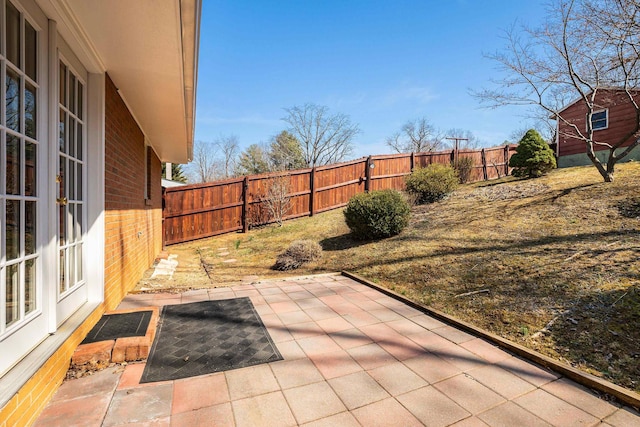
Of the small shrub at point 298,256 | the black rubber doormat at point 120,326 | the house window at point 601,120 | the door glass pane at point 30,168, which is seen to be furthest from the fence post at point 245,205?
the house window at point 601,120

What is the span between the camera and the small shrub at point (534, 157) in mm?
9359

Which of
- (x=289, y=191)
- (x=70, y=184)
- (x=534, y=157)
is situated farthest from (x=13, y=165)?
(x=534, y=157)

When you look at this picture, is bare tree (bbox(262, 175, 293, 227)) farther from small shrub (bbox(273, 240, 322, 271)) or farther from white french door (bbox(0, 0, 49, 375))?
white french door (bbox(0, 0, 49, 375))

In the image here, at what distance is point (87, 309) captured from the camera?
8.98ft

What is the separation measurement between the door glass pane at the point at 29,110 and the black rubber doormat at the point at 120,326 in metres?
1.66

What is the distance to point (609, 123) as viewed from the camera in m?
11.5

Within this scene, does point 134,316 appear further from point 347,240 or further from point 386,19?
point 386,19

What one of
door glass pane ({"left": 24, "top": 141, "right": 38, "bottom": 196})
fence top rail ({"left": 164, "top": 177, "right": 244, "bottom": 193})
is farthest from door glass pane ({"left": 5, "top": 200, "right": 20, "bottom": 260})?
fence top rail ({"left": 164, "top": 177, "right": 244, "bottom": 193})

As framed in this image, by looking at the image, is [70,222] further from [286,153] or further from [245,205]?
[286,153]

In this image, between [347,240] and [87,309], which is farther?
[347,240]

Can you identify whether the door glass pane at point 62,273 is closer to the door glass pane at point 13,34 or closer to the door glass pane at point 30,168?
the door glass pane at point 30,168

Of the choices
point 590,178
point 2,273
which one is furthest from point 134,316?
point 590,178

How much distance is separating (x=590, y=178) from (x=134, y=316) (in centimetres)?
1034

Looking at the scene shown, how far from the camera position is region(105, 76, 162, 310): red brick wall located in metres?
3.30
